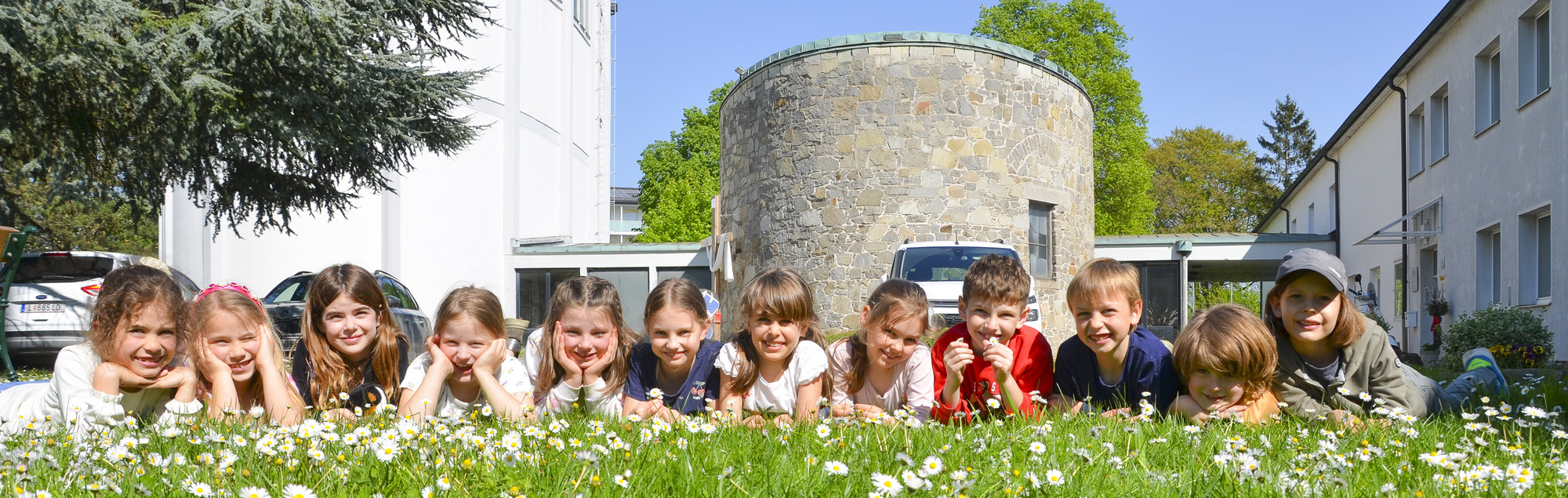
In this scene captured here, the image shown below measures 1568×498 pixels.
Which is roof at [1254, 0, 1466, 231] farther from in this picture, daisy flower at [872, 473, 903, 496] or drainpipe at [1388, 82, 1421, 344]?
daisy flower at [872, 473, 903, 496]

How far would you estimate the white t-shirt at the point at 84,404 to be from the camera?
356cm

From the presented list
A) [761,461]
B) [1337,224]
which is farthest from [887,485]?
[1337,224]

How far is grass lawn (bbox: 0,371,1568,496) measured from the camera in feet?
7.96

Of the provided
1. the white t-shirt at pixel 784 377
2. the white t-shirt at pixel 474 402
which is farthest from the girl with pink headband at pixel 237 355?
the white t-shirt at pixel 784 377

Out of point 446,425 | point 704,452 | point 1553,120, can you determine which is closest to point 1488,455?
point 704,452

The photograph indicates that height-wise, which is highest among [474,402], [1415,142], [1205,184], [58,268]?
[1205,184]

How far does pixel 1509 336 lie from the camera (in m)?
11.8

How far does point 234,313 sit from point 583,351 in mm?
1434

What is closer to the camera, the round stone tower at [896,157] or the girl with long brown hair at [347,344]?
the girl with long brown hair at [347,344]

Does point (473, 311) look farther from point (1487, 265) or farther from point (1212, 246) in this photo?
point (1212, 246)

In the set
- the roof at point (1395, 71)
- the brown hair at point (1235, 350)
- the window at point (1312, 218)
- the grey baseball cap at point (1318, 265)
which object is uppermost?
the roof at point (1395, 71)

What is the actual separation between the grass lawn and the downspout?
23.3 m

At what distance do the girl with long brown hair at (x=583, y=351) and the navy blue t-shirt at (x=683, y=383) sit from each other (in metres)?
0.07

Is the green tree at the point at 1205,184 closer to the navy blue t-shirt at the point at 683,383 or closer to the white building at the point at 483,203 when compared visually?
the white building at the point at 483,203
